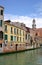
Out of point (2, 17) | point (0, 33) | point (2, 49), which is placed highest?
point (2, 17)

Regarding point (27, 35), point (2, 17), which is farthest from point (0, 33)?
point (27, 35)

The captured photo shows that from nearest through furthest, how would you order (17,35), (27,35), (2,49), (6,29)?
(2,49)
(6,29)
(17,35)
(27,35)

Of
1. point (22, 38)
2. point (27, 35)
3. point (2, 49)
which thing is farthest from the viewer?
point (27, 35)

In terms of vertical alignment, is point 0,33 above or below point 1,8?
below

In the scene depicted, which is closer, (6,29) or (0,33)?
(0,33)

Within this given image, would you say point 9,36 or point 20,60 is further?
point 9,36

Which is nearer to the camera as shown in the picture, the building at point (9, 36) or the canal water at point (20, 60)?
the canal water at point (20, 60)

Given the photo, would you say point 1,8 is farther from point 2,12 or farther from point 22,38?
point 22,38

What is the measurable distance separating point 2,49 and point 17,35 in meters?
11.4

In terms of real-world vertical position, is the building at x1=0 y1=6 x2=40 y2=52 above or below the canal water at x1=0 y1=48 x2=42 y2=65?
above

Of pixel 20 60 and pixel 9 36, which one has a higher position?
pixel 9 36

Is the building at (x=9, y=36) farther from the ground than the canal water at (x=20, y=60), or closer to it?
farther from the ground

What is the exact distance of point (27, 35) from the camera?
→ 182 ft

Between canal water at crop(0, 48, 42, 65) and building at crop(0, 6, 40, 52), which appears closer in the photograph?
canal water at crop(0, 48, 42, 65)
